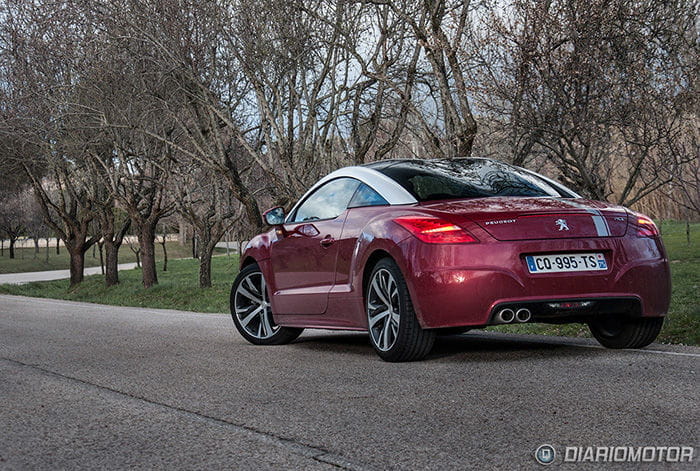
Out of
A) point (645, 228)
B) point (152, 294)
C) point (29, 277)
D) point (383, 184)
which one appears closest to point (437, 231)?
point (383, 184)

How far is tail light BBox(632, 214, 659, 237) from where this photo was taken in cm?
688

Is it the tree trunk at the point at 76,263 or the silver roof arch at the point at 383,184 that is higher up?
the silver roof arch at the point at 383,184

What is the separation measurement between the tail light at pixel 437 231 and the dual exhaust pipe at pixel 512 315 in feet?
1.72

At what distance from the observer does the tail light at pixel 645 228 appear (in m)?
6.88

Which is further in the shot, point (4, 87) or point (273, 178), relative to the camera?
point (4, 87)

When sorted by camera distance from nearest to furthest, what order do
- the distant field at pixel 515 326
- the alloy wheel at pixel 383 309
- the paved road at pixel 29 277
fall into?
the alloy wheel at pixel 383 309 → the distant field at pixel 515 326 → the paved road at pixel 29 277

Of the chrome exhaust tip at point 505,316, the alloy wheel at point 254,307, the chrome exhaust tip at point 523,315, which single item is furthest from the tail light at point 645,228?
the alloy wheel at point 254,307

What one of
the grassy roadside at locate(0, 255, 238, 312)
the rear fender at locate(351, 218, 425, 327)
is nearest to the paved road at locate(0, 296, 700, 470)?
the rear fender at locate(351, 218, 425, 327)

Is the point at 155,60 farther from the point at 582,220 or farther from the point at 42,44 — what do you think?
the point at 582,220

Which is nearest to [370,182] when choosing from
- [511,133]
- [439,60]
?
[439,60]

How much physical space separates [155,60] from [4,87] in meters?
13.4

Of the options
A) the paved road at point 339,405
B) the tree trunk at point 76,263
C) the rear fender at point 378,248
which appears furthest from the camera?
the tree trunk at point 76,263

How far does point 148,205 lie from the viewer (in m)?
31.2

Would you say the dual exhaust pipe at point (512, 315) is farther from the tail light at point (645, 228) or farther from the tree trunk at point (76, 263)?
the tree trunk at point (76, 263)
